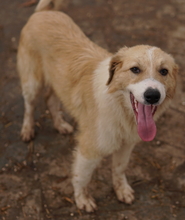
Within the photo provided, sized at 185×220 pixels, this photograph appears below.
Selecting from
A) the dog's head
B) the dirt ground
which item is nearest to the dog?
the dog's head

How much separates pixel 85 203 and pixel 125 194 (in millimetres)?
477

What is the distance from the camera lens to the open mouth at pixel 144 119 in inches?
113

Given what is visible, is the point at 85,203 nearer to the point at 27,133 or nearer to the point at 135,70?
the point at 27,133

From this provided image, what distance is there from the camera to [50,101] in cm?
448

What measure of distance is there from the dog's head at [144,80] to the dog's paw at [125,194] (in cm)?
111

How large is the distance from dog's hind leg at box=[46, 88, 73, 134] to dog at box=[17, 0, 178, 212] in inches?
0.6

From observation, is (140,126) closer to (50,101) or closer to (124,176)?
(124,176)

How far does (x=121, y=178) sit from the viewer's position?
12.6 feet

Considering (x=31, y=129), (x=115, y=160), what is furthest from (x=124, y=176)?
(x=31, y=129)

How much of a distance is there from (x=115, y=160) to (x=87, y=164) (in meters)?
0.45

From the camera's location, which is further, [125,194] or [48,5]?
[48,5]

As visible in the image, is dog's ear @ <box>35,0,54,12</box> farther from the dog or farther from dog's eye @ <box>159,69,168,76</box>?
dog's eye @ <box>159,69,168,76</box>

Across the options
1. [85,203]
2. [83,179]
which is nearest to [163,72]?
[83,179]

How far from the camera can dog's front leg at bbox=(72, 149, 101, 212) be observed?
3.42m
